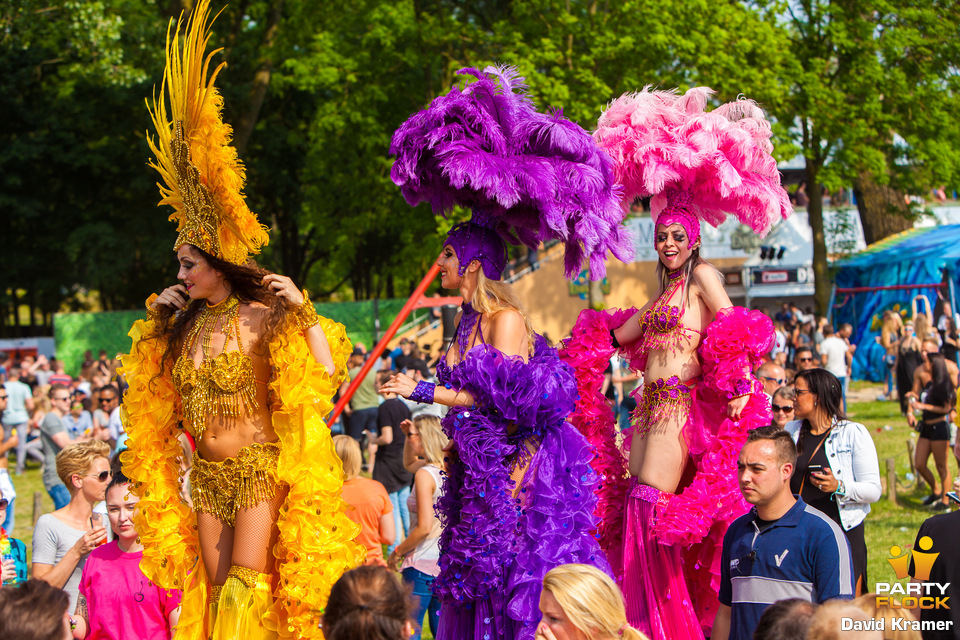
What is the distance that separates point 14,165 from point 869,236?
72.9 ft

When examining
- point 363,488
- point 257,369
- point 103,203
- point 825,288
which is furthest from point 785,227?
point 257,369

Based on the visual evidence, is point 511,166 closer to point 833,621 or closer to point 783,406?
point 833,621

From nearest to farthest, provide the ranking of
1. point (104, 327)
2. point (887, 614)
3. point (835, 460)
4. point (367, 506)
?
point (887, 614) → point (835, 460) → point (367, 506) → point (104, 327)

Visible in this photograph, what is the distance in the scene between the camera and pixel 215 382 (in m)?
3.66

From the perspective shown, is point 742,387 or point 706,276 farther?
point 706,276

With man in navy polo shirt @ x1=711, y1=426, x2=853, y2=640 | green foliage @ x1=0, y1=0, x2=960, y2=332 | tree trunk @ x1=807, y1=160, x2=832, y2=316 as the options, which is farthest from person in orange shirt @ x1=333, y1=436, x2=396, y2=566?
tree trunk @ x1=807, y1=160, x2=832, y2=316

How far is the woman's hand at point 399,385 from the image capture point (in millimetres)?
3477

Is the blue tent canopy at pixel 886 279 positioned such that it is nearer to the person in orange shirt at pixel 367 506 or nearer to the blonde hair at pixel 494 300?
the person in orange shirt at pixel 367 506

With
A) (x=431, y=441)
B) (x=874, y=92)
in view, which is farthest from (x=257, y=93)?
(x=431, y=441)

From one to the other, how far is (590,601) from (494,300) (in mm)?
1662

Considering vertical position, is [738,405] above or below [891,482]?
above

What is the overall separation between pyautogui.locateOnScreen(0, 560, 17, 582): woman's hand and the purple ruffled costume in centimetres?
189

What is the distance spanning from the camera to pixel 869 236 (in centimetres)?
2348

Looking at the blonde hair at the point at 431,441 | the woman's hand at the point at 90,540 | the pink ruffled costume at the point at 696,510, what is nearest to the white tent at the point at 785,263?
the blonde hair at the point at 431,441
